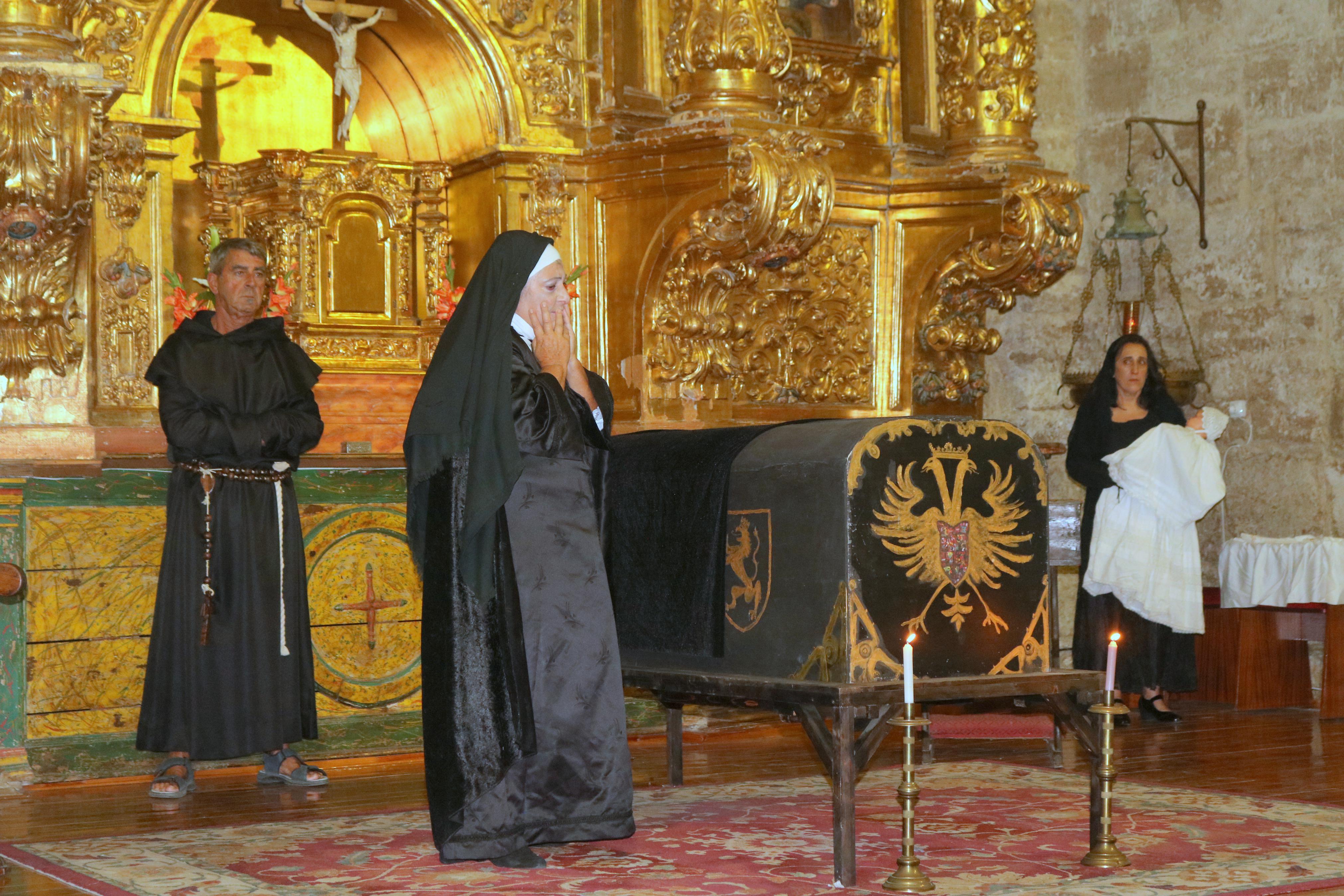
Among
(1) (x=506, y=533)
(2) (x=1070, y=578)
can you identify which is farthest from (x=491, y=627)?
(2) (x=1070, y=578)

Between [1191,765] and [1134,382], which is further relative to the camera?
[1134,382]

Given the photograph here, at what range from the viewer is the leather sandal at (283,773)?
5945 millimetres

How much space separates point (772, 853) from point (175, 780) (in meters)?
2.26

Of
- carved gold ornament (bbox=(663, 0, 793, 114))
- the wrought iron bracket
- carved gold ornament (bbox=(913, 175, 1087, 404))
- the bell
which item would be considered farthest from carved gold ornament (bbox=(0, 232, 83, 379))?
the wrought iron bracket

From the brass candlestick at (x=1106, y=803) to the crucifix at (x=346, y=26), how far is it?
4568mm

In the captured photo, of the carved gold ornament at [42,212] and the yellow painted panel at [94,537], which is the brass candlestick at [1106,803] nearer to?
the yellow painted panel at [94,537]

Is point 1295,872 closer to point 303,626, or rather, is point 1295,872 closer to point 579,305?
point 303,626

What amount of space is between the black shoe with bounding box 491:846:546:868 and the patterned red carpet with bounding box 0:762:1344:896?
4cm

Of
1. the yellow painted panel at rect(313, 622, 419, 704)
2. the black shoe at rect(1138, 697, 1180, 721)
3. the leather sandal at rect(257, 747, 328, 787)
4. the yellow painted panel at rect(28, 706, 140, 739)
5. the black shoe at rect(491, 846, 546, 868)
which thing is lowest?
the black shoe at rect(1138, 697, 1180, 721)

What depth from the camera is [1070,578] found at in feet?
29.6

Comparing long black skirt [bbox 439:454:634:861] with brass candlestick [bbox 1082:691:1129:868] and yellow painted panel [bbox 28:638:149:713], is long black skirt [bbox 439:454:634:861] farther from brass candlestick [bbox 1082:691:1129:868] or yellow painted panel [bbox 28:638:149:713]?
yellow painted panel [bbox 28:638:149:713]

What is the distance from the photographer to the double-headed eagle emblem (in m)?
4.34

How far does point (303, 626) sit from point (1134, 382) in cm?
385

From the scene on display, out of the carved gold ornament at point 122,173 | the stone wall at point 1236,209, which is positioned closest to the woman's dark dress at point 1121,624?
the stone wall at point 1236,209
